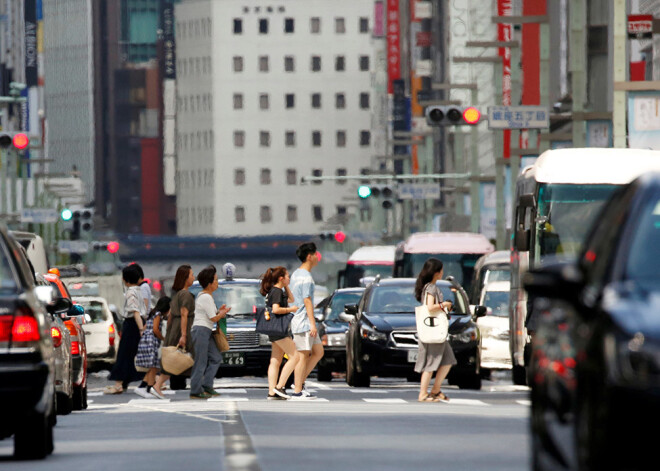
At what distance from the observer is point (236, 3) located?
181875 millimetres

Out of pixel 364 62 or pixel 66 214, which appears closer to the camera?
pixel 66 214

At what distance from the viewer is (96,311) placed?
3738 centimetres

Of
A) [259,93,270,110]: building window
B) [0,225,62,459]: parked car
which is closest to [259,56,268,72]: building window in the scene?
[259,93,270,110]: building window

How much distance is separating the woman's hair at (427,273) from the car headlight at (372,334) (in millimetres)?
4176

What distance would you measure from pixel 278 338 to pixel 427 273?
7.44 feet

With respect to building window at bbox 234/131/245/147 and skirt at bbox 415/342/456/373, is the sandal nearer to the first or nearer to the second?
skirt at bbox 415/342/456/373

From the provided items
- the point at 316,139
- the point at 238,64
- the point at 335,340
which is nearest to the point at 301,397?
the point at 335,340

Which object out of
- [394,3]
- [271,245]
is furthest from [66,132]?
[394,3]

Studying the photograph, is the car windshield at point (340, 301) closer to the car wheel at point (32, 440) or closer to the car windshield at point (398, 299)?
the car windshield at point (398, 299)

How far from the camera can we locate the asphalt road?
37.7 ft

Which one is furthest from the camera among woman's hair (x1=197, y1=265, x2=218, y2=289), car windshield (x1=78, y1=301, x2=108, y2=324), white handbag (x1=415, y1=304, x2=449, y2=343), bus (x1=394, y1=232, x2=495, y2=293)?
bus (x1=394, y1=232, x2=495, y2=293)

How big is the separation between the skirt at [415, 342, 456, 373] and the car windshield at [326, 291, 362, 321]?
11.4m

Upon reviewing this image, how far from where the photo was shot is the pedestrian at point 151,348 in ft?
82.9

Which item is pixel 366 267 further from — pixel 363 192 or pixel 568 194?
pixel 568 194
